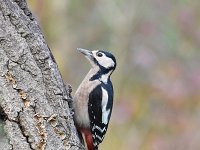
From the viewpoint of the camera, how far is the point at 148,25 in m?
10.0

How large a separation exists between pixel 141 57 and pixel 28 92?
624cm

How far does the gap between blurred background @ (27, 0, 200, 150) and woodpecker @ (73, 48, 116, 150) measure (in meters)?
3.29

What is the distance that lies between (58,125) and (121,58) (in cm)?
512

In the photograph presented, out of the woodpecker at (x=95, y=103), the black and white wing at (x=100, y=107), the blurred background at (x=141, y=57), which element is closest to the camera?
the woodpecker at (x=95, y=103)

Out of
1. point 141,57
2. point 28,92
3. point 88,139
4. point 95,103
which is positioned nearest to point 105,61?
point 95,103

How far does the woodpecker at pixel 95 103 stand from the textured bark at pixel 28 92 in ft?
3.50

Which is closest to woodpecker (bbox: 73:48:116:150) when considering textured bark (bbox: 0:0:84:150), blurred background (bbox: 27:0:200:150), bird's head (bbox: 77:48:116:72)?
bird's head (bbox: 77:48:116:72)

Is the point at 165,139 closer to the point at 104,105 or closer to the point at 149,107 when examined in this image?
the point at 149,107

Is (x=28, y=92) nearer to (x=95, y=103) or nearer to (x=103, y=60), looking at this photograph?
(x=95, y=103)

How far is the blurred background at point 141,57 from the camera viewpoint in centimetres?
905

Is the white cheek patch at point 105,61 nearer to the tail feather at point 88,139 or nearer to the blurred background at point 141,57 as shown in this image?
the tail feather at point 88,139

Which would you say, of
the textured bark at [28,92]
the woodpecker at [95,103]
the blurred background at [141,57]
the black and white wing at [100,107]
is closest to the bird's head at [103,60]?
the woodpecker at [95,103]

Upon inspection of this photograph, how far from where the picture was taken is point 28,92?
143 inches

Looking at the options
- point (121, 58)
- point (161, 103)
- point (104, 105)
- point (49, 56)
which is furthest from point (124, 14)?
point (49, 56)
